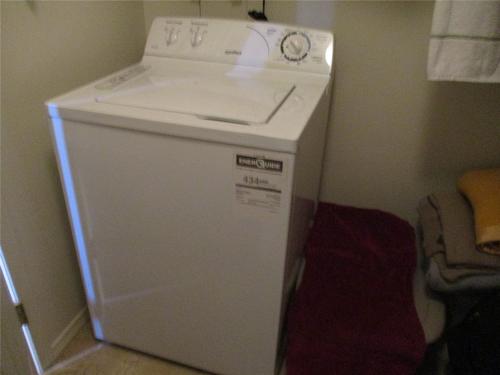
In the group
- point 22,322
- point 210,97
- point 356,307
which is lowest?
point 22,322

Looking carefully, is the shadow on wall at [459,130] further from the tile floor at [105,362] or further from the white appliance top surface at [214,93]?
the tile floor at [105,362]

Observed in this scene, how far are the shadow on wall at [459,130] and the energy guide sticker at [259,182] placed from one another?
71cm

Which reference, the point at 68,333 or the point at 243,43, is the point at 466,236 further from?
the point at 68,333

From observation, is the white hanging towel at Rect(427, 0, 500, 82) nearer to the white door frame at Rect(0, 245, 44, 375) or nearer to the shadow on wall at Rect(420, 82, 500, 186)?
the shadow on wall at Rect(420, 82, 500, 186)

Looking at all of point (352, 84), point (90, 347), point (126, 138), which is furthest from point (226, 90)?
point (90, 347)

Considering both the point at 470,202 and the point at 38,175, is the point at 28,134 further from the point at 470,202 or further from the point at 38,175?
the point at 470,202

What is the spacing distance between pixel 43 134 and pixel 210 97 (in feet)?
1.56

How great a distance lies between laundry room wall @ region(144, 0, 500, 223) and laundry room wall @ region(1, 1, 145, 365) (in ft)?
1.08

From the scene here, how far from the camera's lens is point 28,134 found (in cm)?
103

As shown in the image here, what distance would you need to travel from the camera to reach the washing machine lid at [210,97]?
2.90ft

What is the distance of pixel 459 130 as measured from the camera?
127 cm

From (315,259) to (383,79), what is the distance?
1.99 feet

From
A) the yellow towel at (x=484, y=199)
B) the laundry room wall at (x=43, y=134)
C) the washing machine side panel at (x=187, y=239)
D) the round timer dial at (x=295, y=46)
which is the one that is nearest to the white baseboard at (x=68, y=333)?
the laundry room wall at (x=43, y=134)

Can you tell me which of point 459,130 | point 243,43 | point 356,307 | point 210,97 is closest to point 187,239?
point 210,97
